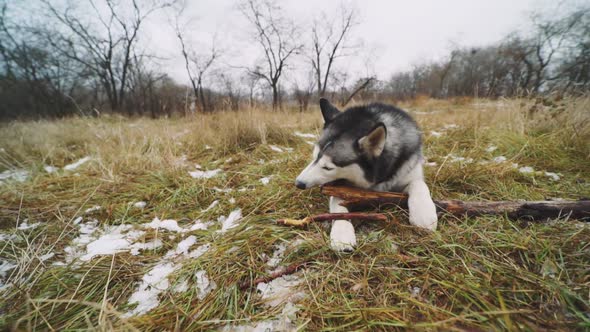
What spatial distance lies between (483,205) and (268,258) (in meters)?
1.54

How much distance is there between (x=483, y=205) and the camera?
1.36 meters

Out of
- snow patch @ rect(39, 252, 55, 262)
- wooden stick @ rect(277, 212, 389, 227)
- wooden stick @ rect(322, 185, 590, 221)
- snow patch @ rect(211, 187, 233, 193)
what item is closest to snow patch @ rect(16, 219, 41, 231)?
snow patch @ rect(39, 252, 55, 262)

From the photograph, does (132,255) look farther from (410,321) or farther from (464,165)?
(464,165)

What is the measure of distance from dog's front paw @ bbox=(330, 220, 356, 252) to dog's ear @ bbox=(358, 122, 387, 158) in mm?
646

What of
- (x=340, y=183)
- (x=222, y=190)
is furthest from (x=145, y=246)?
(x=340, y=183)

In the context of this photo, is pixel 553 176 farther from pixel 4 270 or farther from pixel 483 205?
pixel 4 270

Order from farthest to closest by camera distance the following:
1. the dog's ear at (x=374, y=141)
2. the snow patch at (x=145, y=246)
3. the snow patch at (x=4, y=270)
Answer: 1. the dog's ear at (x=374, y=141)
2. the snow patch at (x=145, y=246)
3. the snow patch at (x=4, y=270)

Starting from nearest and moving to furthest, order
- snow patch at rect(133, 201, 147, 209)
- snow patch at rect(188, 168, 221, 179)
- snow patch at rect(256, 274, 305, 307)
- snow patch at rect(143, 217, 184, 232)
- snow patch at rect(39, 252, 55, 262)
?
snow patch at rect(256, 274, 305, 307)
snow patch at rect(39, 252, 55, 262)
snow patch at rect(143, 217, 184, 232)
snow patch at rect(133, 201, 147, 209)
snow patch at rect(188, 168, 221, 179)

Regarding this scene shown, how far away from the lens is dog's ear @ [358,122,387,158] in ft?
4.82

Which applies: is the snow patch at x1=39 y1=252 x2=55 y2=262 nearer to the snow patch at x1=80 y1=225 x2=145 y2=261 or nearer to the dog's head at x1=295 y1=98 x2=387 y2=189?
→ the snow patch at x1=80 y1=225 x2=145 y2=261

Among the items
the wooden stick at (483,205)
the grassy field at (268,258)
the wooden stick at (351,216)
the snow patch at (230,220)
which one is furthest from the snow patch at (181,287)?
the wooden stick at (483,205)

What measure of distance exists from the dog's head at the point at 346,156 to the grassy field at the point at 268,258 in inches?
11.6

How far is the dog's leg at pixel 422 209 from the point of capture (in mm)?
1267

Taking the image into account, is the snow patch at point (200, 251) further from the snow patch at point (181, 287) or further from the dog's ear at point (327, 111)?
the dog's ear at point (327, 111)
